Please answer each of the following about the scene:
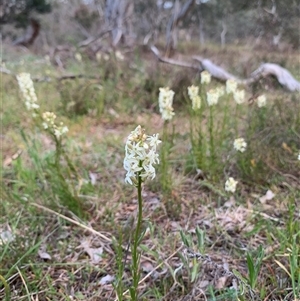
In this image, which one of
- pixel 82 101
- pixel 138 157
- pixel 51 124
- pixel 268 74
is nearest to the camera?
pixel 138 157

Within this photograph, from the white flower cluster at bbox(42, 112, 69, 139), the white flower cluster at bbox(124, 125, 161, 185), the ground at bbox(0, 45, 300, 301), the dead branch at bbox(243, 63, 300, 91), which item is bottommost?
the dead branch at bbox(243, 63, 300, 91)

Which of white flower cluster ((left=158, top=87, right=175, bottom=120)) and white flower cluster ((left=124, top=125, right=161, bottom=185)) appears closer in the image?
white flower cluster ((left=124, top=125, right=161, bottom=185))

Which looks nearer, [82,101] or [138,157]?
[138,157]

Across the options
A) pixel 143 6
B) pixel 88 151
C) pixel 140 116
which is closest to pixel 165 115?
pixel 88 151

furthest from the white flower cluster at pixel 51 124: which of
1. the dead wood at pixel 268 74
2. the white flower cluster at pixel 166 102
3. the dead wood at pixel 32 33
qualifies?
the dead wood at pixel 32 33

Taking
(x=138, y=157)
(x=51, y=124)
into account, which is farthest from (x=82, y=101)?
(x=138, y=157)

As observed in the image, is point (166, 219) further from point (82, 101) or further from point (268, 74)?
point (268, 74)

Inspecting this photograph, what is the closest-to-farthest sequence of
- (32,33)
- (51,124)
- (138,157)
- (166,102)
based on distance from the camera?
(138,157)
(51,124)
(166,102)
(32,33)

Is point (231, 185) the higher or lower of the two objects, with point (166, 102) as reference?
lower

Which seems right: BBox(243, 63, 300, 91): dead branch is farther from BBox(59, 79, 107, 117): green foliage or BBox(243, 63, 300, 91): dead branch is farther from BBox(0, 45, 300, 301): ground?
BBox(59, 79, 107, 117): green foliage

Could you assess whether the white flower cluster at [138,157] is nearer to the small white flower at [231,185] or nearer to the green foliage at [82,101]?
the small white flower at [231,185]

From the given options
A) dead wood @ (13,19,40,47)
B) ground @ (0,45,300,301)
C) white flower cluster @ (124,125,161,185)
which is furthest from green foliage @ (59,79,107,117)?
dead wood @ (13,19,40,47)
